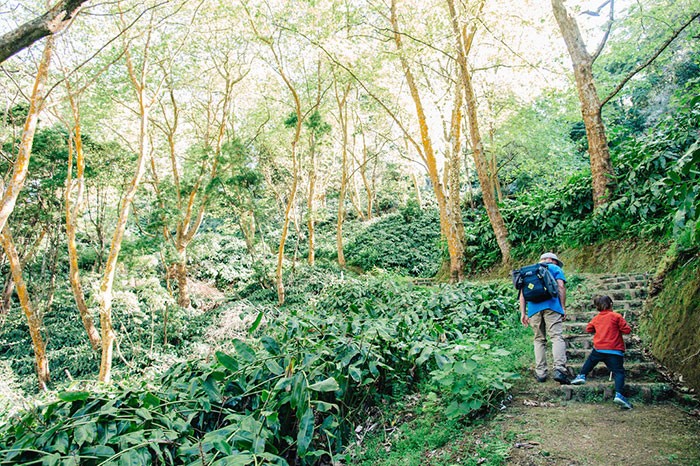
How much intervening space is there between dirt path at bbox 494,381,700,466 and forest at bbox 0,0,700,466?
28cm

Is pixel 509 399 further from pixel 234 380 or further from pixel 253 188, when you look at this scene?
pixel 253 188

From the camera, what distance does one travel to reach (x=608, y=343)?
12.7ft

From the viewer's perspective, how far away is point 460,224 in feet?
37.5

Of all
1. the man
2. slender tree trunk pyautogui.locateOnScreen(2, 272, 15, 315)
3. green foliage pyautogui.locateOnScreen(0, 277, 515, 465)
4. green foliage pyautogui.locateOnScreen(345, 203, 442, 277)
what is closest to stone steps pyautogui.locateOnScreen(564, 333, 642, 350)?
the man

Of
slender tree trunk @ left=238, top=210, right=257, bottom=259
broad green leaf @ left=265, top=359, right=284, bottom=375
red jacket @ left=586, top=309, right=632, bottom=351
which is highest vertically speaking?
slender tree trunk @ left=238, top=210, right=257, bottom=259

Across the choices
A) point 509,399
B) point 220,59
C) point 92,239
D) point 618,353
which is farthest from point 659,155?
point 92,239

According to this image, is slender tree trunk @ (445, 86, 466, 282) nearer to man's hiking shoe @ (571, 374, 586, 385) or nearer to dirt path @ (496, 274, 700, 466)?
dirt path @ (496, 274, 700, 466)

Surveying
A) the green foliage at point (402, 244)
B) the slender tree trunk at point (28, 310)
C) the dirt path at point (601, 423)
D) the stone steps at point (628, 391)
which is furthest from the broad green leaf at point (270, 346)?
the green foliage at point (402, 244)

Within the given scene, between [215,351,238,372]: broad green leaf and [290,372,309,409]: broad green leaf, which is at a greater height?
[215,351,238,372]: broad green leaf

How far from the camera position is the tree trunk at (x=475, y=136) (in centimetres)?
938

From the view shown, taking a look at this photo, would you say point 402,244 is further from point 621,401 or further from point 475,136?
point 621,401

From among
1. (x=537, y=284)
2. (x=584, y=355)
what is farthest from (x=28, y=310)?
(x=584, y=355)

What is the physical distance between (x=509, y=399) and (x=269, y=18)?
38.6 feet

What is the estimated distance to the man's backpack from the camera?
175 inches
